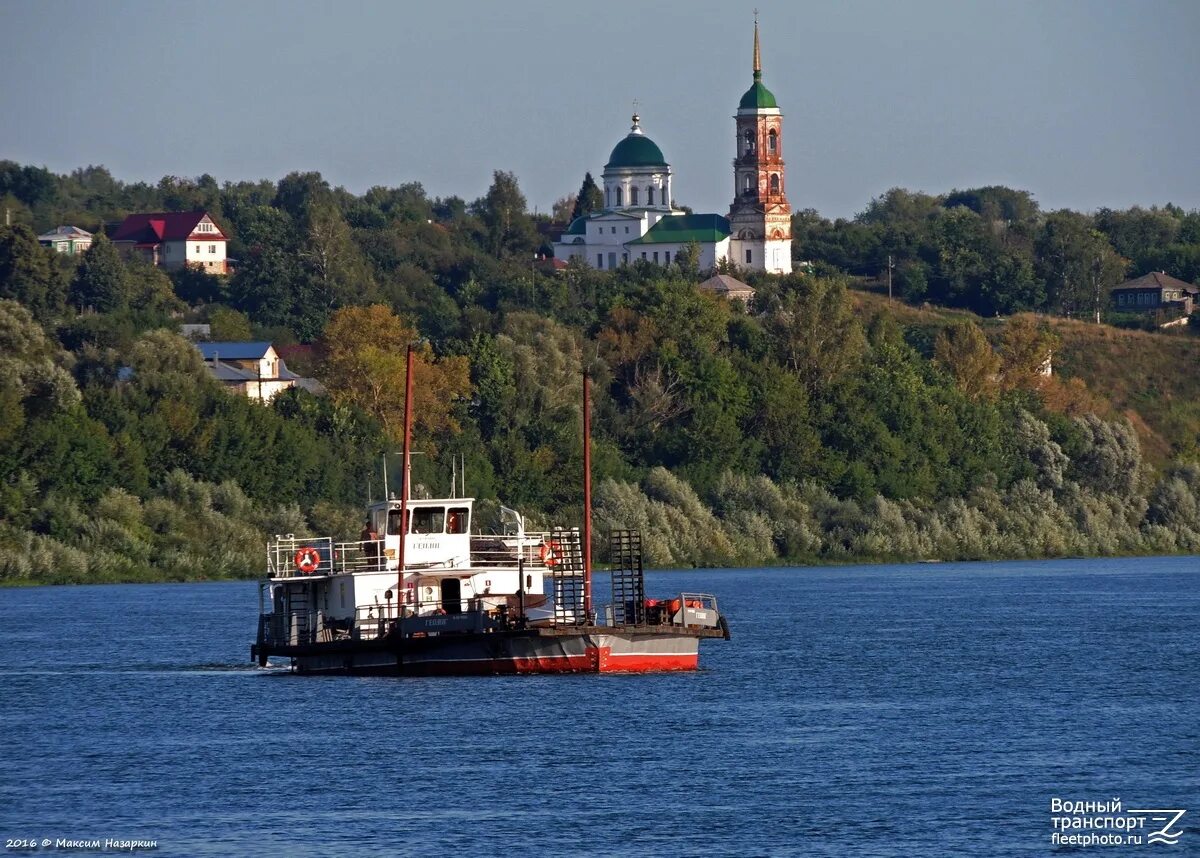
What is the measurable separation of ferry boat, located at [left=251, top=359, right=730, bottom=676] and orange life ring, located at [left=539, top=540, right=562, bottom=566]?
86mm

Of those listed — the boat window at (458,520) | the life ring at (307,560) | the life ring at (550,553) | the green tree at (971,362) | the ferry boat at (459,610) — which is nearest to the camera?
the ferry boat at (459,610)

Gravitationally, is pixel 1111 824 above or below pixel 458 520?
below

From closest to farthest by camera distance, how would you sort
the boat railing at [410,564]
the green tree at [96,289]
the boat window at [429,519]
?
the boat railing at [410,564] < the boat window at [429,519] < the green tree at [96,289]

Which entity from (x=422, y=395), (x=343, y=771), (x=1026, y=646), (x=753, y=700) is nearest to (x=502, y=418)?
(x=422, y=395)

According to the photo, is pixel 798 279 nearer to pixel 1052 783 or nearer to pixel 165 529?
pixel 165 529

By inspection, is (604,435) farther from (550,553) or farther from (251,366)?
(550,553)

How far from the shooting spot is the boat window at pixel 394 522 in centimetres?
6925

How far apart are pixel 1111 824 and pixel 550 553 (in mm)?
26710

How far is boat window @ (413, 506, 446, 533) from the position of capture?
6894 cm

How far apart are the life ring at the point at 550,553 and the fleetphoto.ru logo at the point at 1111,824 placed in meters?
22.5

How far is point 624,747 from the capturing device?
5409 centimetres

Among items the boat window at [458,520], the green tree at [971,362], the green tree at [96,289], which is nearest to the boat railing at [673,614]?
the boat window at [458,520]

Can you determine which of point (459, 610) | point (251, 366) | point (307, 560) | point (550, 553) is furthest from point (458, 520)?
point (251, 366)

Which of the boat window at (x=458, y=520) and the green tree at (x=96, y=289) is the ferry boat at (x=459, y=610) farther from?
the green tree at (x=96, y=289)
